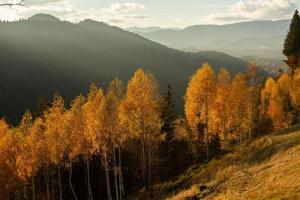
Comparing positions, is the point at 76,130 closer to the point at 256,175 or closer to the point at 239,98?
the point at 256,175

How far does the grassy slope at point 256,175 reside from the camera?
71.9 ft

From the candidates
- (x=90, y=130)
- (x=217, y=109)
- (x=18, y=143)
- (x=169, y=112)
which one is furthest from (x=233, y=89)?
(x=18, y=143)

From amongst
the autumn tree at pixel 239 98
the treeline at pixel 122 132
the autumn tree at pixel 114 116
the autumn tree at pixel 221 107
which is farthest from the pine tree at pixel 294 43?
the autumn tree at pixel 114 116

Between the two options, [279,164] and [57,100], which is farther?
[57,100]

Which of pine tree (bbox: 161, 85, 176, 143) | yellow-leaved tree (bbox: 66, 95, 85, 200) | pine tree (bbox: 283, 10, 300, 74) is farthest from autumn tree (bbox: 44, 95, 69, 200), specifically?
pine tree (bbox: 283, 10, 300, 74)

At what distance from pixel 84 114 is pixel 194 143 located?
2591 cm

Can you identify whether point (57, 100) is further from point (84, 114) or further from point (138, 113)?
point (138, 113)

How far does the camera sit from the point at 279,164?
28.3m

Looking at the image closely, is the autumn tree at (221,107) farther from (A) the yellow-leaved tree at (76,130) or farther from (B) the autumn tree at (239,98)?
(A) the yellow-leaved tree at (76,130)

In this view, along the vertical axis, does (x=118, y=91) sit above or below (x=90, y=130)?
above

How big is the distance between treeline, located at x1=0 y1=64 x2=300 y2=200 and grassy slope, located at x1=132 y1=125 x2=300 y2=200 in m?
8.77

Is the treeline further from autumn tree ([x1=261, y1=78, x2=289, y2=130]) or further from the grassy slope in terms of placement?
the grassy slope

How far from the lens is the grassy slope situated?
863 inches

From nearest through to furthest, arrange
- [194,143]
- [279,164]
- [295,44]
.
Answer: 1. [279,164]
2. [194,143]
3. [295,44]
